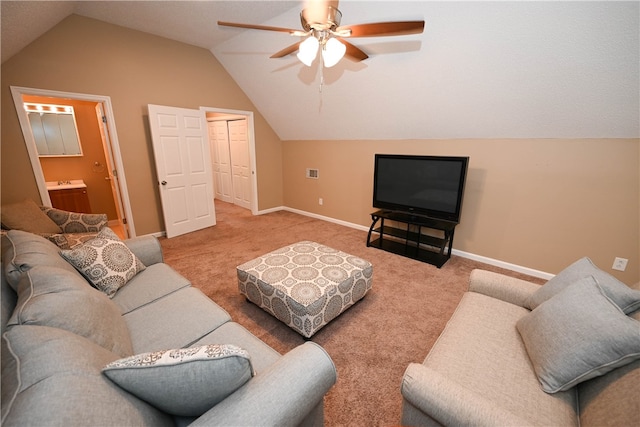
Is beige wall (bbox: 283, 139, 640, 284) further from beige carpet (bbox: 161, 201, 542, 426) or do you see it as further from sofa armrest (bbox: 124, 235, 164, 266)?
sofa armrest (bbox: 124, 235, 164, 266)

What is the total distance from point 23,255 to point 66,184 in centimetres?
365

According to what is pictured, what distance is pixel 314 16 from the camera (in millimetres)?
1584

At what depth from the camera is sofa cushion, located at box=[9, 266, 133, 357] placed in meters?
0.94

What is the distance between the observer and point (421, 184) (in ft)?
10.9

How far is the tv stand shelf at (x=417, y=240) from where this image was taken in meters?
3.19

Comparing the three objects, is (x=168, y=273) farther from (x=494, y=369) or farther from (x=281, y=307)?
(x=494, y=369)

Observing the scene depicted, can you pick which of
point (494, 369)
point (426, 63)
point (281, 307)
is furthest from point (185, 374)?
point (426, 63)

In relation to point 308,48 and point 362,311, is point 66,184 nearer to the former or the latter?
point 308,48

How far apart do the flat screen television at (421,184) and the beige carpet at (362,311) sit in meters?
0.68

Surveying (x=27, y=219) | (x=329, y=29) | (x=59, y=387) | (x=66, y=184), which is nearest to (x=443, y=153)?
(x=329, y=29)

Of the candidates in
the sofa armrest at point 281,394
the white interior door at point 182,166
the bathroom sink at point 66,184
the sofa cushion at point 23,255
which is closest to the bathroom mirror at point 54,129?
the bathroom sink at point 66,184

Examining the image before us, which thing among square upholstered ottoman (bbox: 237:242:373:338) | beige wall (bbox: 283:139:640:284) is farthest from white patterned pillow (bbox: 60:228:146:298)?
beige wall (bbox: 283:139:640:284)

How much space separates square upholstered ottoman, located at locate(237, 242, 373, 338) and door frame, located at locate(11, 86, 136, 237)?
2643 mm

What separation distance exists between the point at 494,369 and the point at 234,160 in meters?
5.69
